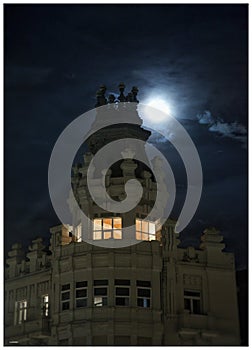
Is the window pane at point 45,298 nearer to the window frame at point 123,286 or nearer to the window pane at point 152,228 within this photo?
the window frame at point 123,286

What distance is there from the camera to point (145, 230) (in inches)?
1661

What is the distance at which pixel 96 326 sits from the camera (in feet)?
127

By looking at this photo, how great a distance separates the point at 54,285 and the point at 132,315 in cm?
473

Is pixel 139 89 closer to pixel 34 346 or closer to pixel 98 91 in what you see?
pixel 98 91

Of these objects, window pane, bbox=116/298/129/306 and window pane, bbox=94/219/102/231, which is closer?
window pane, bbox=116/298/129/306

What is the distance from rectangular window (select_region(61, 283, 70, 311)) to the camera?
40.4 m

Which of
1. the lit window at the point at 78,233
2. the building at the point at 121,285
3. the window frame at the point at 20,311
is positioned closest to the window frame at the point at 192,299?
the building at the point at 121,285

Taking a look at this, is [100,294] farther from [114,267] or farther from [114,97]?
[114,97]

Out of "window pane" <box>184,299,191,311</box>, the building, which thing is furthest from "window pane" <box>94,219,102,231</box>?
"window pane" <box>184,299,191,311</box>

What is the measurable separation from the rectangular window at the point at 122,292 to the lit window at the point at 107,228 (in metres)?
2.66

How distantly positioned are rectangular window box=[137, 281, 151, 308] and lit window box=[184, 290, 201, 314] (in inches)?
95.5

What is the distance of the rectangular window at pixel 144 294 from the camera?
39841 millimetres

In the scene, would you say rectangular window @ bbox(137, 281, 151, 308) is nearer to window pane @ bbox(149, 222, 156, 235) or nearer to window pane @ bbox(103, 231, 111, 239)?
window pane @ bbox(103, 231, 111, 239)

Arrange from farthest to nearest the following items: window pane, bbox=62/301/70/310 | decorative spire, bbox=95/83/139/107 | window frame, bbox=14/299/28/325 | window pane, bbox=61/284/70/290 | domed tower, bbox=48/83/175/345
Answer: decorative spire, bbox=95/83/139/107 < window frame, bbox=14/299/28/325 < window pane, bbox=61/284/70/290 < window pane, bbox=62/301/70/310 < domed tower, bbox=48/83/175/345
